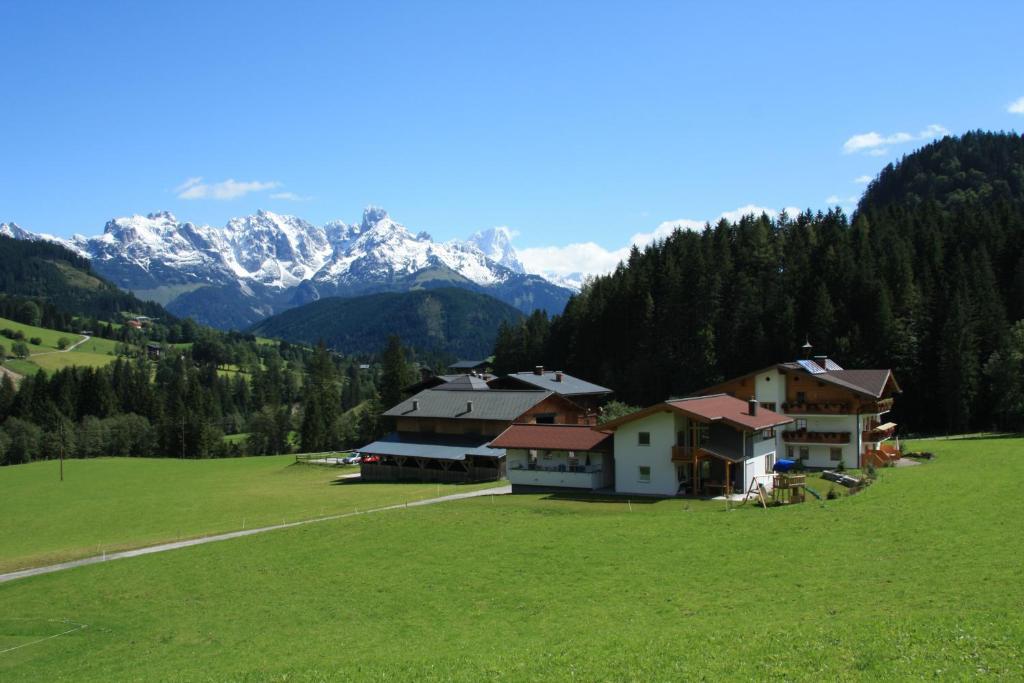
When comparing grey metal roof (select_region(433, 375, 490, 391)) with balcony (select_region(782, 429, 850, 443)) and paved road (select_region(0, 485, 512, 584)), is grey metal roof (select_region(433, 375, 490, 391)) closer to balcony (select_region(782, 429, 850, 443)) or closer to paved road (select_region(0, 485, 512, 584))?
paved road (select_region(0, 485, 512, 584))

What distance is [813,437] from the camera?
56.7 metres

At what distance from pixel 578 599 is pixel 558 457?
94.0 ft

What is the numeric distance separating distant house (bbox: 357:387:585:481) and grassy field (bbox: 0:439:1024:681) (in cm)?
2656

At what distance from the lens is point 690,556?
27938 mm

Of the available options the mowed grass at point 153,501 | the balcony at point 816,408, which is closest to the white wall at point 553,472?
the mowed grass at point 153,501

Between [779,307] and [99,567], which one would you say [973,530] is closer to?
[99,567]

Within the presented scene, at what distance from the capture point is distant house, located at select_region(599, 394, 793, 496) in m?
45.3

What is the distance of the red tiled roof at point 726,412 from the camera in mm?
44969

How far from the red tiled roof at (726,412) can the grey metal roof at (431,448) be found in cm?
2053

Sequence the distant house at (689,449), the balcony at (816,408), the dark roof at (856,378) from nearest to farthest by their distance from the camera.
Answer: the distant house at (689,449), the balcony at (816,408), the dark roof at (856,378)

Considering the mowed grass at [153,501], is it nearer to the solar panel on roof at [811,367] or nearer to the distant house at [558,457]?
the distant house at [558,457]

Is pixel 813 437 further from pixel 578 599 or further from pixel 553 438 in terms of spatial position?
pixel 578 599

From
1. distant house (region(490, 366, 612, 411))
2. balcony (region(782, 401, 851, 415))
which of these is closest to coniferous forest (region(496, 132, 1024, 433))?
distant house (region(490, 366, 612, 411))

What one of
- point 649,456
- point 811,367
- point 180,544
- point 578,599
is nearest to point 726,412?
point 649,456
